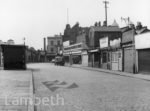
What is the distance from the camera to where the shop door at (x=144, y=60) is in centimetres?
2766

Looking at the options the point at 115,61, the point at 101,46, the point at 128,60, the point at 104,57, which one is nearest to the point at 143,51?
the point at 128,60

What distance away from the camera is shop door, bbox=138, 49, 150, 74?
27.7 meters

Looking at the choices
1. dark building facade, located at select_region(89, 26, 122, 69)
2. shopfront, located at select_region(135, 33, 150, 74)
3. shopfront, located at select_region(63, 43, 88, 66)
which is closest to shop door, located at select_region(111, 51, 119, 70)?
dark building facade, located at select_region(89, 26, 122, 69)

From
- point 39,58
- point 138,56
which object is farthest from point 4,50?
point 39,58

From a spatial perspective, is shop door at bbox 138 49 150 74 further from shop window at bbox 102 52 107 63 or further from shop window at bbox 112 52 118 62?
shop window at bbox 102 52 107 63

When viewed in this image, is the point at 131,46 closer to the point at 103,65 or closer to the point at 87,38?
the point at 103,65

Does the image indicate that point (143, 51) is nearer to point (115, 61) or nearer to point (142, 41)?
point (142, 41)

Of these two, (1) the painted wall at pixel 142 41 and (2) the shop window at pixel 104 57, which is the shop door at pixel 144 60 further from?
(2) the shop window at pixel 104 57

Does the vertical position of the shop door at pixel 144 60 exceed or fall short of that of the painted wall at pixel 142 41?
it falls short

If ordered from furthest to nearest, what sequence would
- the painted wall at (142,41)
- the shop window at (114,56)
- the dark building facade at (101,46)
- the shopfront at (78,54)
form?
the shopfront at (78,54)
the dark building facade at (101,46)
the shop window at (114,56)
the painted wall at (142,41)

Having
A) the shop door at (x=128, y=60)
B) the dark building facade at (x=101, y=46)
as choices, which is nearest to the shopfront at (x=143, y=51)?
the shop door at (x=128, y=60)

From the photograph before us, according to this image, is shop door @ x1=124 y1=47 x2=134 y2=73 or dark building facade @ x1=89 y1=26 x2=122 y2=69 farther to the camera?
dark building facade @ x1=89 y1=26 x2=122 y2=69

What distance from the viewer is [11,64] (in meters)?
39.2

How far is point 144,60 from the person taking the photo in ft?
93.0
